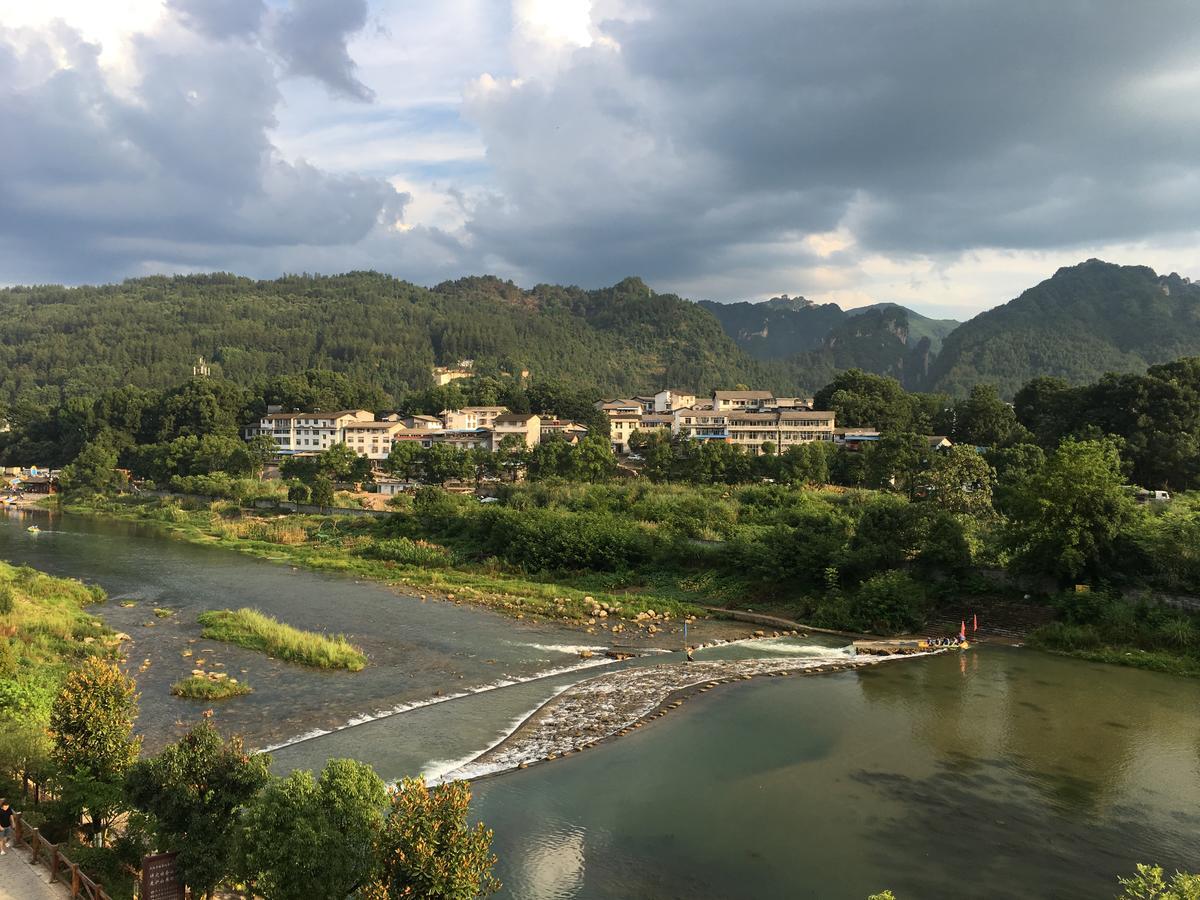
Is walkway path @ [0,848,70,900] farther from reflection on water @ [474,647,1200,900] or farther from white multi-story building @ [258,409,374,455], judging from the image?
white multi-story building @ [258,409,374,455]

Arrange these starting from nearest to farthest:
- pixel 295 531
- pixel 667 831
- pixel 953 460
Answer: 1. pixel 667 831
2. pixel 953 460
3. pixel 295 531

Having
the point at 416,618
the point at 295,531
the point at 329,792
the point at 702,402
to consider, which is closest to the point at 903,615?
the point at 416,618

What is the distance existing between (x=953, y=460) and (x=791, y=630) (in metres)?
17.8

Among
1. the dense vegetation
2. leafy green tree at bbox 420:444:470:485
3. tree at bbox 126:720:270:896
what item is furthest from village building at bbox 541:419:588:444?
tree at bbox 126:720:270:896

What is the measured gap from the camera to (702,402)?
392 ft

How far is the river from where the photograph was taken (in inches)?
562

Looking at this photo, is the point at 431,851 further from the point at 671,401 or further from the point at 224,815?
the point at 671,401

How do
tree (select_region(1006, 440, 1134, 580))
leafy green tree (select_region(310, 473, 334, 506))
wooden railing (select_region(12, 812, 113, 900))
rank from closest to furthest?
wooden railing (select_region(12, 812, 113, 900)) < tree (select_region(1006, 440, 1134, 580)) < leafy green tree (select_region(310, 473, 334, 506))

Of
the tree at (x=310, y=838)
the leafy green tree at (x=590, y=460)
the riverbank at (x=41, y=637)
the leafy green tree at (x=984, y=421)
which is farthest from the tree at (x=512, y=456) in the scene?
the tree at (x=310, y=838)

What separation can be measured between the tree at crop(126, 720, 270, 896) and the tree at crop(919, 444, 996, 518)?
107 ft

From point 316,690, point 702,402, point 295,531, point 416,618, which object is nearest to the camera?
point 316,690

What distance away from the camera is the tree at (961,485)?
38156 millimetres

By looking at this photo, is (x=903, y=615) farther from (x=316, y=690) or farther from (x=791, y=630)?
(x=316, y=690)

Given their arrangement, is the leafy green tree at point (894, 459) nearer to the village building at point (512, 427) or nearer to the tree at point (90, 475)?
the village building at point (512, 427)
